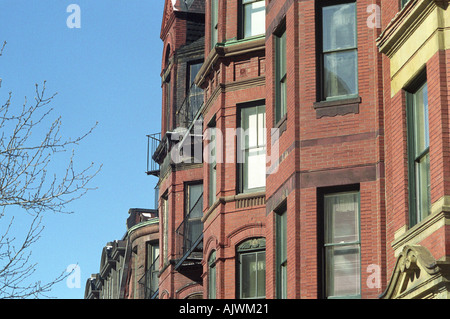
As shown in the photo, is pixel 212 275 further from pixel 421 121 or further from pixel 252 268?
pixel 421 121

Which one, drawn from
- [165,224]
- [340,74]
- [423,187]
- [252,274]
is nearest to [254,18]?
[252,274]

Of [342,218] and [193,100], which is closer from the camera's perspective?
[342,218]

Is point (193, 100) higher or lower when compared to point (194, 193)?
higher

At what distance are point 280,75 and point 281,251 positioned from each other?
3.95m

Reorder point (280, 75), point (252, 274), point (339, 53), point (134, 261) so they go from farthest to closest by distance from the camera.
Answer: point (134, 261), point (252, 274), point (280, 75), point (339, 53)

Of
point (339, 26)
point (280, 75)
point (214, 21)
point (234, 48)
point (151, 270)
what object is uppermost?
A: point (214, 21)

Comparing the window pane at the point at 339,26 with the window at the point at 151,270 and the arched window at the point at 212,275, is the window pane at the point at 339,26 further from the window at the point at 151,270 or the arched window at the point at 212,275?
the window at the point at 151,270

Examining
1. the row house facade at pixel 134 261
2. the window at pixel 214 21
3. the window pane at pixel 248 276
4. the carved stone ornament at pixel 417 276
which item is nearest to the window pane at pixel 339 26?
the carved stone ornament at pixel 417 276

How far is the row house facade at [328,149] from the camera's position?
1745 centimetres

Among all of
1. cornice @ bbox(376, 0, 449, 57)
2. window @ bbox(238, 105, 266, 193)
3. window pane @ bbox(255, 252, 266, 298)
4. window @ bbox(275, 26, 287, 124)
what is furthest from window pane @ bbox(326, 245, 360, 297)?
window @ bbox(238, 105, 266, 193)

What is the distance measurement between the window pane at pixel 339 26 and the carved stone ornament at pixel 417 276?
19.3ft

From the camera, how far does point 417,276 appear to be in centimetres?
1711

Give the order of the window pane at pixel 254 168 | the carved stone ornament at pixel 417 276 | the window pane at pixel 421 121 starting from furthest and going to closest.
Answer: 1. the window pane at pixel 254 168
2. the window pane at pixel 421 121
3. the carved stone ornament at pixel 417 276

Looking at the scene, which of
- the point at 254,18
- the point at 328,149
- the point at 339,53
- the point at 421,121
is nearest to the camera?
the point at 421,121
